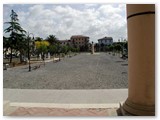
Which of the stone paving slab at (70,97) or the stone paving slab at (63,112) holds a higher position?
the stone paving slab at (70,97)

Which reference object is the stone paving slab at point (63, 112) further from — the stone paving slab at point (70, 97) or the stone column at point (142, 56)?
the stone column at point (142, 56)

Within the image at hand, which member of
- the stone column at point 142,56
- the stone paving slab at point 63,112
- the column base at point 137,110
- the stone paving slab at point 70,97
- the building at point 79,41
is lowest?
the stone paving slab at point 63,112

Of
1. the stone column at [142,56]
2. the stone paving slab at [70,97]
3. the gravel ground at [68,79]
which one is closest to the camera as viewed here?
the stone column at [142,56]

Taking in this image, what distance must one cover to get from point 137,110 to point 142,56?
1.13m

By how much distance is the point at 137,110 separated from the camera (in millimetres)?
4699

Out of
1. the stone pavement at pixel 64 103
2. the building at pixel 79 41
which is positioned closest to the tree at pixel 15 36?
the stone pavement at pixel 64 103

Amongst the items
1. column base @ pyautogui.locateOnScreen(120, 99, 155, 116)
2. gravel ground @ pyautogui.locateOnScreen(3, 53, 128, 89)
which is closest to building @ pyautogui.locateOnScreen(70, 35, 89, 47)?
gravel ground @ pyautogui.locateOnScreen(3, 53, 128, 89)

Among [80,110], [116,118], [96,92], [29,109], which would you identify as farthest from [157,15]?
[96,92]

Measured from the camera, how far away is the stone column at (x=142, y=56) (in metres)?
4.49

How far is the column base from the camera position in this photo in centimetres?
459

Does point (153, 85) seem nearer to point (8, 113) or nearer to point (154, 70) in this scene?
point (154, 70)

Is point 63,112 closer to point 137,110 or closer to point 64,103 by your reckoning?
point 64,103

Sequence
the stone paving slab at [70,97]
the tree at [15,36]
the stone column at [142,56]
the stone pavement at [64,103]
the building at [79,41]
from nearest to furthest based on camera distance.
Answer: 1. the stone column at [142,56]
2. the stone pavement at [64,103]
3. the stone paving slab at [70,97]
4. the tree at [15,36]
5. the building at [79,41]

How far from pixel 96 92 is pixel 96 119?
322 centimetres
